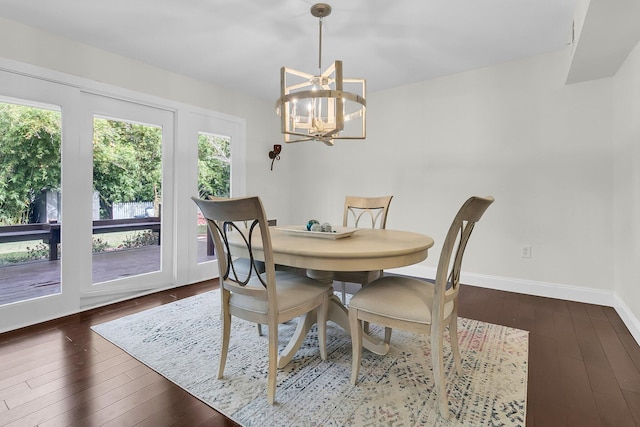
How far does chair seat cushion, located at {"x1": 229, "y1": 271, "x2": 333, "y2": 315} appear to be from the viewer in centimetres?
147

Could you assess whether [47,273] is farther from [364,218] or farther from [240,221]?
[364,218]

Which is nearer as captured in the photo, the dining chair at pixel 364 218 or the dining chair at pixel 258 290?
the dining chair at pixel 258 290

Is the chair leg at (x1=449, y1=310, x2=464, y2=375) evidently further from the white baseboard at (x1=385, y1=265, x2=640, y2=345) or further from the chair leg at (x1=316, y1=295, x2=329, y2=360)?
the white baseboard at (x1=385, y1=265, x2=640, y2=345)

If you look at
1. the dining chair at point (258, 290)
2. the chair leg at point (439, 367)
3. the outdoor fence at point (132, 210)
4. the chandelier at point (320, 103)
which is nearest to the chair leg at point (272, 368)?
the dining chair at point (258, 290)

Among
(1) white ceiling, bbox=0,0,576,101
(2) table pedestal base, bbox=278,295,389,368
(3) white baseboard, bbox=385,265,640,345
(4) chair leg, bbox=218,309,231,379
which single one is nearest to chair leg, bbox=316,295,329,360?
(2) table pedestal base, bbox=278,295,389,368

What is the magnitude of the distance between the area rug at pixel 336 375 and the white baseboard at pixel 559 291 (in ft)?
2.88

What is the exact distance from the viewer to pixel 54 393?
1.49m

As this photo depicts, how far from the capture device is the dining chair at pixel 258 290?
133cm

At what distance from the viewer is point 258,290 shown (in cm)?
144

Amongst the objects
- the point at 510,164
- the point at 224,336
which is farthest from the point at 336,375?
the point at 510,164

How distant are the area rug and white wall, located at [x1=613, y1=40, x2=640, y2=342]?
A: 87cm

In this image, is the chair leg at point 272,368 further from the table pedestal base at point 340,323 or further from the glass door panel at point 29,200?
the glass door panel at point 29,200

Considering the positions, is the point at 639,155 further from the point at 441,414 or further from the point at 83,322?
the point at 83,322

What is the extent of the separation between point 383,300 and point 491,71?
9.29 feet
